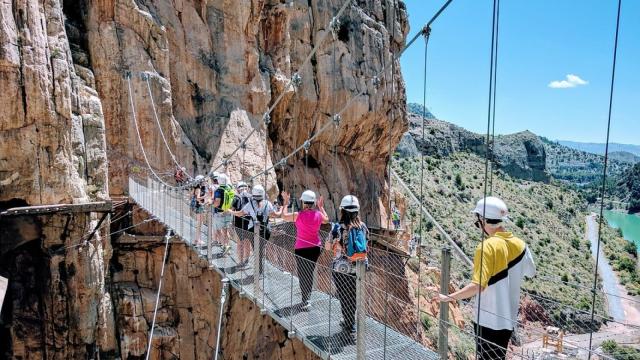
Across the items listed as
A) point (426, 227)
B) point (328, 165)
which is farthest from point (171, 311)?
point (426, 227)

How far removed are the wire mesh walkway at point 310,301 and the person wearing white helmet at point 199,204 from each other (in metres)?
0.14

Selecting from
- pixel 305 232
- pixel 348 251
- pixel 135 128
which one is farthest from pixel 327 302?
pixel 135 128

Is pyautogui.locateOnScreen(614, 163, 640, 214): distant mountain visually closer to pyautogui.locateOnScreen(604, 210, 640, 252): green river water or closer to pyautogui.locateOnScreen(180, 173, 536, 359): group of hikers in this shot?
pyautogui.locateOnScreen(604, 210, 640, 252): green river water

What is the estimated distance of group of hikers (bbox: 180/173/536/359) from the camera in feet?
6.94

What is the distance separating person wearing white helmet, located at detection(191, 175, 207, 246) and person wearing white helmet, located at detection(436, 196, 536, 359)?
423 cm

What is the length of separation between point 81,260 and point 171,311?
2495mm

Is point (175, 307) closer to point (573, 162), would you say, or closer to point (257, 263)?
point (257, 263)

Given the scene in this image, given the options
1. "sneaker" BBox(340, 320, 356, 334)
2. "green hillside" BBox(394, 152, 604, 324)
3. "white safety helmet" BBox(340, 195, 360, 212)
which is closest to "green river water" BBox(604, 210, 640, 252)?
"green hillside" BBox(394, 152, 604, 324)

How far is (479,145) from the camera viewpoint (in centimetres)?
6612

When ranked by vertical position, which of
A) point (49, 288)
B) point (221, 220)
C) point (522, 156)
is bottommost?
point (49, 288)

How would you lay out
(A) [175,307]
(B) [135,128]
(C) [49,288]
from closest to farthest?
(C) [49,288]
(B) [135,128]
(A) [175,307]

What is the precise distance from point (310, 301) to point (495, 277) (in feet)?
6.25

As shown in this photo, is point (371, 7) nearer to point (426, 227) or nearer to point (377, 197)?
point (377, 197)

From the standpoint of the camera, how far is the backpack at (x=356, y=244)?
3.12m
